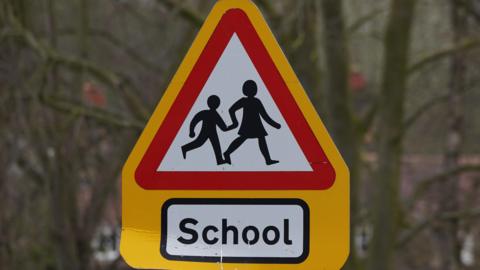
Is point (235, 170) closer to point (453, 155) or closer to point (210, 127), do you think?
point (210, 127)

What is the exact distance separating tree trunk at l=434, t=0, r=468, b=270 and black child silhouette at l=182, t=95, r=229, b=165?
20.8 feet

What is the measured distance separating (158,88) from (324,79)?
6.80 feet

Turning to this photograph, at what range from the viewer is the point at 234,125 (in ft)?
7.92

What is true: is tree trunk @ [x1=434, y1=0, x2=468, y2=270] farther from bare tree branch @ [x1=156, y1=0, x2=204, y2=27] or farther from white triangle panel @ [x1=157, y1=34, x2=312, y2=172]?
white triangle panel @ [x1=157, y1=34, x2=312, y2=172]

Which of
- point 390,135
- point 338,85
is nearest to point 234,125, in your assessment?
point 338,85

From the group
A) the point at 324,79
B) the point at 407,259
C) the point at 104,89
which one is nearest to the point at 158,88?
the point at 104,89

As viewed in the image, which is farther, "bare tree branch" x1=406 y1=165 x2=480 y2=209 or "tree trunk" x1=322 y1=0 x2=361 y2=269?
"bare tree branch" x1=406 y1=165 x2=480 y2=209

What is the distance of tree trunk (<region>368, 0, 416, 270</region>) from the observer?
6.42m

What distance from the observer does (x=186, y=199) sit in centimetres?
245

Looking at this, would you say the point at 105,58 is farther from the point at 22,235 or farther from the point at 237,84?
the point at 237,84

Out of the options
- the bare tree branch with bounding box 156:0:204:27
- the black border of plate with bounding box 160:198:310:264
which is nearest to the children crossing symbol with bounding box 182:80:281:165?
the black border of plate with bounding box 160:198:310:264

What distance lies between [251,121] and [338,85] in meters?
4.28

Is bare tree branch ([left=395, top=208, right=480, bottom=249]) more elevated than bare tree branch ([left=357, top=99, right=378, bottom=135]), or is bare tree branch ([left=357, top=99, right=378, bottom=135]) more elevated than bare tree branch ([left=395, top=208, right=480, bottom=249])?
bare tree branch ([left=357, top=99, right=378, bottom=135])

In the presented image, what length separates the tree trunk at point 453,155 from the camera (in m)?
8.41
